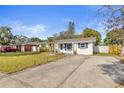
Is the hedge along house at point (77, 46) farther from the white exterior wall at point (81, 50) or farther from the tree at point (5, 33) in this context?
the tree at point (5, 33)

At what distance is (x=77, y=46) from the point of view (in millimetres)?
29125

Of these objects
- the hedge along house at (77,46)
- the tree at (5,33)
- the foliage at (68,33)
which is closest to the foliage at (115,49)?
the hedge along house at (77,46)

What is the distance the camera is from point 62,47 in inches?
1233

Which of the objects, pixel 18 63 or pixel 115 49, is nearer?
pixel 18 63

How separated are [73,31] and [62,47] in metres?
25.3

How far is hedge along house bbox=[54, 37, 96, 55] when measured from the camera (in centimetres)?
2791

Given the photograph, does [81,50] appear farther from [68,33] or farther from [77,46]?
[68,33]

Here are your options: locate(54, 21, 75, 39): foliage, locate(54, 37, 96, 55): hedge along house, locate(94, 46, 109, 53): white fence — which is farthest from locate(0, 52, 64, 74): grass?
locate(54, 21, 75, 39): foliage

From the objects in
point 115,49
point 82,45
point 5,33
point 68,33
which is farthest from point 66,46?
point 5,33

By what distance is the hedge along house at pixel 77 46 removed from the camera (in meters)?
27.9

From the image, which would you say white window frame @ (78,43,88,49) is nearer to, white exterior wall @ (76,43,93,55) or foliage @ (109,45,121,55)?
white exterior wall @ (76,43,93,55)

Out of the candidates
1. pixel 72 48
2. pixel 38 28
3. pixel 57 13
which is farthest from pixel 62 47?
pixel 57 13
